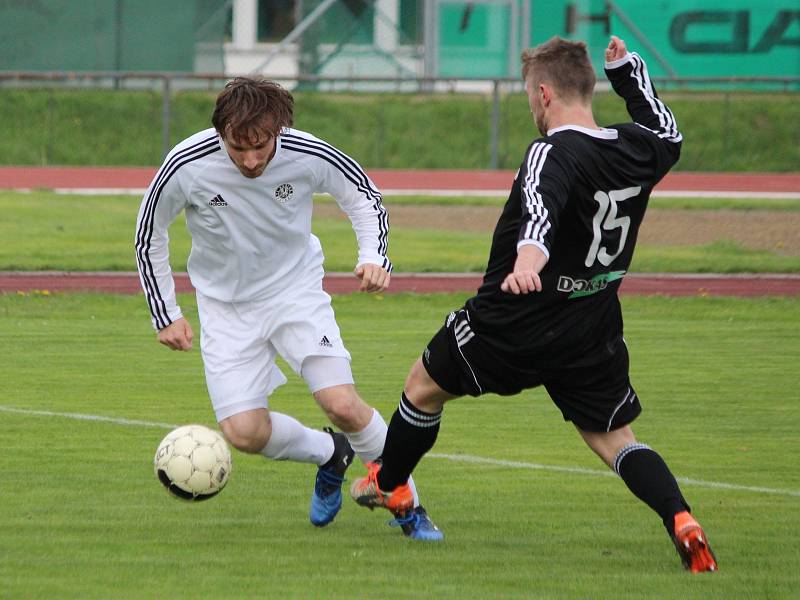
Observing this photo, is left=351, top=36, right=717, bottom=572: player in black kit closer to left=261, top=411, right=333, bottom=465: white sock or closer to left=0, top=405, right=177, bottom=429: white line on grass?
left=261, top=411, right=333, bottom=465: white sock

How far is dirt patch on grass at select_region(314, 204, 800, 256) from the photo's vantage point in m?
17.2

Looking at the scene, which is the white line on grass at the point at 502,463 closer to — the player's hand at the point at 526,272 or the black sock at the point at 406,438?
the black sock at the point at 406,438

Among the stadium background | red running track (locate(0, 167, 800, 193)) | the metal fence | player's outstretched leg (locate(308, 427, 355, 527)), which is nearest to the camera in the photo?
the stadium background

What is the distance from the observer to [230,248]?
5.53 m

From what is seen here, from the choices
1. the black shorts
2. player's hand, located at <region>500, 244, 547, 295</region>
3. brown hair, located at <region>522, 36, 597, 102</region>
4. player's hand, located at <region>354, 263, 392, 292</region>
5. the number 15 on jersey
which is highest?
brown hair, located at <region>522, 36, 597, 102</region>

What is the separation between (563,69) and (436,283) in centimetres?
892

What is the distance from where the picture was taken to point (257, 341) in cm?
560

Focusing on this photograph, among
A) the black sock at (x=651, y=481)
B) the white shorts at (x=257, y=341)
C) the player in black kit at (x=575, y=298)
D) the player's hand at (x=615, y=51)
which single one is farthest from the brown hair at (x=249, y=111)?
the black sock at (x=651, y=481)

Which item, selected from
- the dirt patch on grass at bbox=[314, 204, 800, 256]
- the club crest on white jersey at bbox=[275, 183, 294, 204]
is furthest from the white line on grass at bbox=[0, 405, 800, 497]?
the dirt patch on grass at bbox=[314, 204, 800, 256]

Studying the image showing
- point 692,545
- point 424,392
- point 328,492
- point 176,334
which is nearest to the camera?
point 692,545

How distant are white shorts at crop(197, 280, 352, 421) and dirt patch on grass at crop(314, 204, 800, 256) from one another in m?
11.7

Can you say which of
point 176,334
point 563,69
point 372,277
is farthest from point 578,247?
point 176,334

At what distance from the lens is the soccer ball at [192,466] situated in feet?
17.8

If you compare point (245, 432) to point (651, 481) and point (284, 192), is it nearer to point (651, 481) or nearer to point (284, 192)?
point (284, 192)
